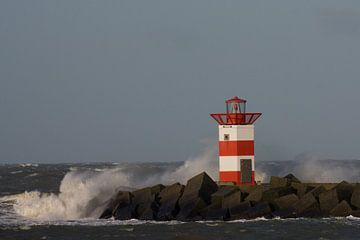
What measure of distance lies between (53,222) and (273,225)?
17.5ft

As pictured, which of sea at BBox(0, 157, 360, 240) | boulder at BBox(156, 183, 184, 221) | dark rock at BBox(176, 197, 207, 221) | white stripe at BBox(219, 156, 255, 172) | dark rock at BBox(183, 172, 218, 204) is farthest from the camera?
white stripe at BBox(219, 156, 255, 172)

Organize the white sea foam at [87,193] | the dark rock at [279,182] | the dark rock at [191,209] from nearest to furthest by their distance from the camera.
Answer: the dark rock at [191,209]
the dark rock at [279,182]
the white sea foam at [87,193]

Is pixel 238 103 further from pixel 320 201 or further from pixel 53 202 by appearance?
pixel 53 202

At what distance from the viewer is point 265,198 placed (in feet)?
60.2

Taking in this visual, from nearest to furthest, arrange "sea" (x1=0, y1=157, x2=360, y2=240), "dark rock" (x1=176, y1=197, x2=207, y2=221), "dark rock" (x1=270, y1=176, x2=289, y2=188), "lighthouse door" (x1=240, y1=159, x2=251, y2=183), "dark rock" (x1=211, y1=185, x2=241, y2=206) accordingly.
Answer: "sea" (x1=0, y1=157, x2=360, y2=240)
"dark rock" (x1=211, y1=185, x2=241, y2=206)
"dark rock" (x1=176, y1=197, x2=207, y2=221)
"dark rock" (x1=270, y1=176, x2=289, y2=188)
"lighthouse door" (x1=240, y1=159, x2=251, y2=183)

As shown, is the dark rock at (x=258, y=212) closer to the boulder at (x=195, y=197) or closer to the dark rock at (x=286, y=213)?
the dark rock at (x=286, y=213)

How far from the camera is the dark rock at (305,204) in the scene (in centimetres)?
1823

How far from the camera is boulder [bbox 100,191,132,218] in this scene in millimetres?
20062

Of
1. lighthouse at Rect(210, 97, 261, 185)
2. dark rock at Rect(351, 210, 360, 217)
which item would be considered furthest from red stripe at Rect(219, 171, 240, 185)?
dark rock at Rect(351, 210, 360, 217)

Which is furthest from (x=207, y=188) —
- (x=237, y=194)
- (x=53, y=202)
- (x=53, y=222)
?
(x=53, y=202)

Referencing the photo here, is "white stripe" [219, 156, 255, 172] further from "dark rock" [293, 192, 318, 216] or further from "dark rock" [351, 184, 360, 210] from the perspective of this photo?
"dark rock" [351, 184, 360, 210]

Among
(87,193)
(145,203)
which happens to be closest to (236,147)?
(145,203)

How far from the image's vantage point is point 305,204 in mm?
18281

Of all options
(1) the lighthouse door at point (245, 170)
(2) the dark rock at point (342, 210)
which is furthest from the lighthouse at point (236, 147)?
(2) the dark rock at point (342, 210)
